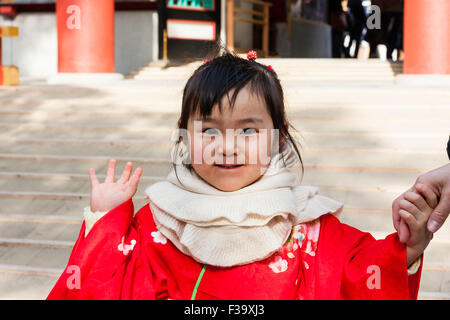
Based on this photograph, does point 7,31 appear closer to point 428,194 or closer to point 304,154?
point 304,154

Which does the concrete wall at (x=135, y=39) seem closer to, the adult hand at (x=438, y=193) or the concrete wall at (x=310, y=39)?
the concrete wall at (x=310, y=39)

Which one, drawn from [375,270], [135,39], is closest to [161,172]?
[375,270]

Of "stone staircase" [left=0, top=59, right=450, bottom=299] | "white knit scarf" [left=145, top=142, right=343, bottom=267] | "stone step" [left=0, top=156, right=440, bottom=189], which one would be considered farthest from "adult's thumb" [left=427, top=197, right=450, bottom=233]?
"stone step" [left=0, top=156, right=440, bottom=189]

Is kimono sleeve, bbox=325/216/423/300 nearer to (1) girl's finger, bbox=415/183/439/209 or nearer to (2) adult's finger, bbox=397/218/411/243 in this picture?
(2) adult's finger, bbox=397/218/411/243

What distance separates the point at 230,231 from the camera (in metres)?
1.72

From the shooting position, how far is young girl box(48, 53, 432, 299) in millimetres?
1688

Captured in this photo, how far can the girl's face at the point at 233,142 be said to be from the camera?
1.70 meters

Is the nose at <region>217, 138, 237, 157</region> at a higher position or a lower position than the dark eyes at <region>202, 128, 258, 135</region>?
lower

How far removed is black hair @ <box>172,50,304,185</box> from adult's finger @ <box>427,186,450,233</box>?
0.48 meters

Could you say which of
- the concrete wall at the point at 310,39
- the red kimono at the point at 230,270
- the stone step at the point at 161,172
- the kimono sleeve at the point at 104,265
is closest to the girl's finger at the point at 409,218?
the red kimono at the point at 230,270

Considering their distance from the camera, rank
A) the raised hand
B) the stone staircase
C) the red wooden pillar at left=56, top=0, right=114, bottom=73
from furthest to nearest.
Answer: the red wooden pillar at left=56, top=0, right=114, bottom=73 < the stone staircase < the raised hand

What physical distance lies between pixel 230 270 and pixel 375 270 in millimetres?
413

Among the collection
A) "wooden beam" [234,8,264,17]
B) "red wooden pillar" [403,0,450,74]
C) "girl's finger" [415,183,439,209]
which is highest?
"wooden beam" [234,8,264,17]

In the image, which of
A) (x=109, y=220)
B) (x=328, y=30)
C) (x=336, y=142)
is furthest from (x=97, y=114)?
(x=328, y=30)
